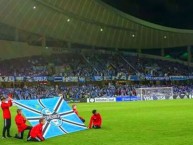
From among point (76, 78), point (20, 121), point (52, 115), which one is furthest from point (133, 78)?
point (20, 121)

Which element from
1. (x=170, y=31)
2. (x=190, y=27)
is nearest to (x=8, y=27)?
(x=170, y=31)

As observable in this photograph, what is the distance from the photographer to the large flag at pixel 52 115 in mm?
18844

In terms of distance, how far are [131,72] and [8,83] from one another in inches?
945

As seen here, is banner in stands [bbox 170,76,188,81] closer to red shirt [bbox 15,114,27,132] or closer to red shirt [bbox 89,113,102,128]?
red shirt [bbox 89,113,102,128]

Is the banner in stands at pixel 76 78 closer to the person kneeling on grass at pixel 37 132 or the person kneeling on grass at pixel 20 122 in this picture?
the person kneeling on grass at pixel 20 122

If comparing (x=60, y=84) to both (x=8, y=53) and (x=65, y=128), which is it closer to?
(x=8, y=53)

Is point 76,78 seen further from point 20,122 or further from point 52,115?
point 20,122

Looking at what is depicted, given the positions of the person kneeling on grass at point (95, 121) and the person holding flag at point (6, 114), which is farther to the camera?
the person kneeling on grass at point (95, 121)

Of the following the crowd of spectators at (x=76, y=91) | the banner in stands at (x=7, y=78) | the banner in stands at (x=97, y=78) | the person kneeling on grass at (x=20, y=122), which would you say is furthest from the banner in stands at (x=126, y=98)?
the person kneeling on grass at (x=20, y=122)

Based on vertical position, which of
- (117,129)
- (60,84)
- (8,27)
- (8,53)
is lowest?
(117,129)

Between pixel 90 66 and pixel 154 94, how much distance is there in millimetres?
16688

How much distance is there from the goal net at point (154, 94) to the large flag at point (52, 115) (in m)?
44.2

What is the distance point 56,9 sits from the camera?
64.4 meters

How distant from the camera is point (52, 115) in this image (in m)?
19.6
